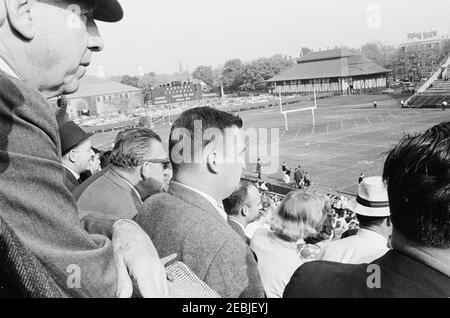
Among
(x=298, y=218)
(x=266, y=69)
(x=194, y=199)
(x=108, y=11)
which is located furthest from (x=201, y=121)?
(x=266, y=69)

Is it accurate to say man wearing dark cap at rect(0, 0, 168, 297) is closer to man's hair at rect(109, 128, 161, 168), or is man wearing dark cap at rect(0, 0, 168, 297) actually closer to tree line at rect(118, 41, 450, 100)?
man's hair at rect(109, 128, 161, 168)

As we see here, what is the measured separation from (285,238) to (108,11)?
8.33ft

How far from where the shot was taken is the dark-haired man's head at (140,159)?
4008 mm

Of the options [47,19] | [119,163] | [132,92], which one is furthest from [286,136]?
[132,92]

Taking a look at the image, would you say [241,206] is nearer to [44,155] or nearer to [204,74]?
[44,155]

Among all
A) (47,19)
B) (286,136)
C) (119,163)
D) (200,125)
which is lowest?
(286,136)

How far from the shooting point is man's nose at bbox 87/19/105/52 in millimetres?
1339

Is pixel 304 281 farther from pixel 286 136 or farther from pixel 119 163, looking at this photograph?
pixel 286 136

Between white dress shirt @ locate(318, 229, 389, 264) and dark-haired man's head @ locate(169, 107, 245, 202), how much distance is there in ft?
3.59

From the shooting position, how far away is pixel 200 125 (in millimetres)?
2674

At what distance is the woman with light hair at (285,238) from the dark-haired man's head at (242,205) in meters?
0.50

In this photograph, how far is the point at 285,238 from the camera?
349cm

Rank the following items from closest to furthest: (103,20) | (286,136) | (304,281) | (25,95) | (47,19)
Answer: (25,95)
(47,19)
(103,20)
(304,281)
(286,136)
